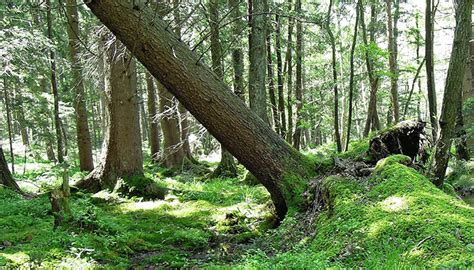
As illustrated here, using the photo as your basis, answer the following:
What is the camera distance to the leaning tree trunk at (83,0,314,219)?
522cm

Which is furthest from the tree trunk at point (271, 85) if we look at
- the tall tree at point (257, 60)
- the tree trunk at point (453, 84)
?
the tree trunk at point (453, 84)

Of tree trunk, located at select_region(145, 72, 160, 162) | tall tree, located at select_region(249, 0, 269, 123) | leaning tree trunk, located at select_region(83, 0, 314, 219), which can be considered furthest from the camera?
tree trunk, located at select_region(145, 72, 160, 162)

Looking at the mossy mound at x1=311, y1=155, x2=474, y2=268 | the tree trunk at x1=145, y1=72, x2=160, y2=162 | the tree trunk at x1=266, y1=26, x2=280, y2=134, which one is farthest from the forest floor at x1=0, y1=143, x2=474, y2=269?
the tree trunk at x1=145, y1=72, x2=160, y2=162

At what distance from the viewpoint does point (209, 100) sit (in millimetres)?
5559

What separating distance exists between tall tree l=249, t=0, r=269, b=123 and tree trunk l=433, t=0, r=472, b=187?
4.21m

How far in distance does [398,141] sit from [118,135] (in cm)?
578

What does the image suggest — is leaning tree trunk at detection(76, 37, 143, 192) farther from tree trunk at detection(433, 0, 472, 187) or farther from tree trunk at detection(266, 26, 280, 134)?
tree trunk at detection(433, 0, 472, 187)

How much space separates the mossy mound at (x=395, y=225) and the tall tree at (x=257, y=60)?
4630 millimetres

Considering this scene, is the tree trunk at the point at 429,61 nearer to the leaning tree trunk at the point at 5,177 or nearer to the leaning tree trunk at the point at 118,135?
the leaning tree trunk at the point at 118,135

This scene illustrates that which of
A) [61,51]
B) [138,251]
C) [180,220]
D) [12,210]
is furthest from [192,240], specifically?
[61,51]

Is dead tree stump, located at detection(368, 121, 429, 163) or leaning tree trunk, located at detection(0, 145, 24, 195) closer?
dead tree stump, located at detection(368, 121, 429, 163)

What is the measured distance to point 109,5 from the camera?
5082 millimetres

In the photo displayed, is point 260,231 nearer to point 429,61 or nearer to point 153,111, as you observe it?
point 429,61

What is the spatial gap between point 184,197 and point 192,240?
2.85 metres
